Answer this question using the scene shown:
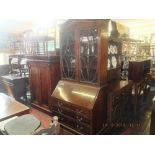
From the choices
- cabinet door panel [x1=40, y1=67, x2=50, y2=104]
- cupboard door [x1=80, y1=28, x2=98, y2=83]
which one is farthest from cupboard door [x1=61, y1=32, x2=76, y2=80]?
cabinet door panel [x1=40, y1=67, x2=50, y2=104]

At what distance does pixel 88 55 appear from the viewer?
2.36 metres

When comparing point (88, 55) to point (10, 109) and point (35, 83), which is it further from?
point (35, 83)

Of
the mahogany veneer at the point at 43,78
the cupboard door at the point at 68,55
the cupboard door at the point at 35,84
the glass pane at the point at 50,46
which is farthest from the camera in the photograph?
the cupboard door at the point at 35,84

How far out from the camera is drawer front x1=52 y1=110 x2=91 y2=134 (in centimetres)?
226

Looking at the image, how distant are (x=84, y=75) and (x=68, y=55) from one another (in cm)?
47

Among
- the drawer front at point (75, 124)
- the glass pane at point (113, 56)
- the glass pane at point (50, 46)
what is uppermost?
the glass pane at point (50, 46)

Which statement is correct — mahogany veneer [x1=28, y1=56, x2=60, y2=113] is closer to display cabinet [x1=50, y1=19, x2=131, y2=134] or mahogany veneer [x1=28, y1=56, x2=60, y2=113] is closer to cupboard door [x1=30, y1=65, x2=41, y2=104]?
cupboard door [x1=30, y1=65, x2=41, y2=104]

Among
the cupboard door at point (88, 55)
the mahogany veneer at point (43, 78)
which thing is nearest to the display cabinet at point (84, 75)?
the cupboard door at point (88, 55)

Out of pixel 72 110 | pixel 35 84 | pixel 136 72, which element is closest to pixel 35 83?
pixel 35 84

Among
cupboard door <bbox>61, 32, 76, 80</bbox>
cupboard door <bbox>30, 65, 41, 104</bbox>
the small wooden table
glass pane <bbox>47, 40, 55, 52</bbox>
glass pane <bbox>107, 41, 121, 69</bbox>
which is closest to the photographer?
the small wooden table

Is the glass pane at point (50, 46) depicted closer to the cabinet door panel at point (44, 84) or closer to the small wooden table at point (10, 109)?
the cabinet door panel at point (44, 84)

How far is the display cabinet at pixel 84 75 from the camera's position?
2.20m

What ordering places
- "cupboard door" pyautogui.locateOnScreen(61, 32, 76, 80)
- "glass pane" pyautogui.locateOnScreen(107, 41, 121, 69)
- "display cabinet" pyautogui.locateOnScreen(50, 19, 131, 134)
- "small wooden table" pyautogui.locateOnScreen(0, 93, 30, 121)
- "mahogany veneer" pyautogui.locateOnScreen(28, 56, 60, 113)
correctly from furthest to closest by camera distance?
"mahogany veneer" pyautogui.locateOnScreen(28, 56, 60, 113), "glass pane" pyautogui.locateOnScreen(107, 41, 121, 69), "cupboard door" pyautogui.locateOnScreen(61, 32, 76, 80), "display cabinet" pyautogui.locateOnScreen(50, 19, 131, 134), "small wooden table" pyautogui.locateOnScreen(0, 93, 30, 121)

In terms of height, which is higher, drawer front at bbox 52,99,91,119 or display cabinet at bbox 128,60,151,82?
display cabinet at bbox 128,60,151,82
